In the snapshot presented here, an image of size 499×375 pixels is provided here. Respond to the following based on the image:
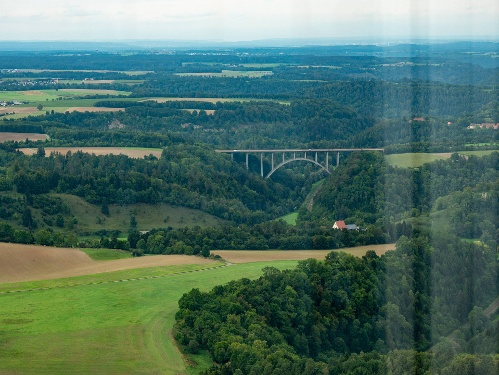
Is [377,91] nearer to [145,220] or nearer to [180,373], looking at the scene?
[145,220]

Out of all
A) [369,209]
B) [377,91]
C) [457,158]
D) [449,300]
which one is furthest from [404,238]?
[377,91]

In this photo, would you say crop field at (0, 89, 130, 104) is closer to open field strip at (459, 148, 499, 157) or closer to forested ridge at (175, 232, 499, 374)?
open field strip at (459, 148, 499, 157)

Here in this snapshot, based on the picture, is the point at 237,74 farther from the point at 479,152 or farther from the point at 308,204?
the point at 479,152

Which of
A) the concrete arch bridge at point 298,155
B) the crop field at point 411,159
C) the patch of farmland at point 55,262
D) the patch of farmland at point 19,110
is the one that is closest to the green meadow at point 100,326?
the patch of farmland at point 55,262

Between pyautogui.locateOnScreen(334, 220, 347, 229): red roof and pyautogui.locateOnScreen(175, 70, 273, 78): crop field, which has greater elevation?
pyautogui.locateOnScreen(175, 70, 273, 78): crop field

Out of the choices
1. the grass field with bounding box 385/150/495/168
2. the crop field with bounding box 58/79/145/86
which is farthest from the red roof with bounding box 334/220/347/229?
the crop field with bounding box 58/79/145/86

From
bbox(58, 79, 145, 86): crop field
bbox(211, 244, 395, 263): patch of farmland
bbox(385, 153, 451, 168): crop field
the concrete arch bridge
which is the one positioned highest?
bbox(58, 79, 145, 86): crop field
